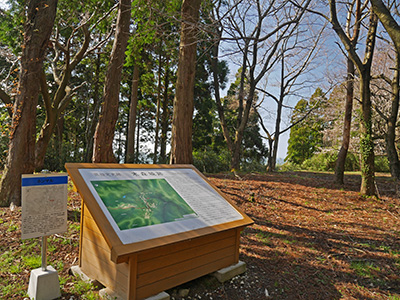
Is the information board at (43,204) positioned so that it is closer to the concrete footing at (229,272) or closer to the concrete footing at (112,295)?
the concrete footing at (112,295)

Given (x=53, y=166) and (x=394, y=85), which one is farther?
(x=53, y=166)

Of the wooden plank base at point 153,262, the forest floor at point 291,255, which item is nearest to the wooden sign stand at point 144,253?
the wooden plank base at point 153,262

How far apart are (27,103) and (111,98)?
227cm

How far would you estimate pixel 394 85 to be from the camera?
11062 millimetres

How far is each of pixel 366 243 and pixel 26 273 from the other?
17.6ft

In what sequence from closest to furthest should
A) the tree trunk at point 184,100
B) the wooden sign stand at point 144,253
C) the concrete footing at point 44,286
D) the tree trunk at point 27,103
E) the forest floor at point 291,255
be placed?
the wooden sign stand at point 144,253
the concrete footing at point 44,286
the forest floor at point 291,255
the tree trunk at point 27,103
the tree trunk at point 184,100

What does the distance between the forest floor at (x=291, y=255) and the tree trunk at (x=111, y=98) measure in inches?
61.9

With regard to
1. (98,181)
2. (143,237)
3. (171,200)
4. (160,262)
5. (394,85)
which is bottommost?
(160,262)

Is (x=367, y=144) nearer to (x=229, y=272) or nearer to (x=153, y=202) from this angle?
(x=229, y=272)

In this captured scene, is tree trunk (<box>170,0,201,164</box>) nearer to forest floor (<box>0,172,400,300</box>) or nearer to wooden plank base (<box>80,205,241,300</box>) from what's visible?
forest floor (<box>0,172,400,300</box>)

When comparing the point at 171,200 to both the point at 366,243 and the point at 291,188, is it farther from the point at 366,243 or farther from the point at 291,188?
the point at 291,188

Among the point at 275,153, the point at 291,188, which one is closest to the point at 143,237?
the point at 291,188

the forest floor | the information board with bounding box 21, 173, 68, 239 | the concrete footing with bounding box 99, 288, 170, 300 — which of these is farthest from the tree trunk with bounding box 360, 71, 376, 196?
the information board with bounding box 21, 173, 68, 239

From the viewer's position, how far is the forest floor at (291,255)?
326 cm
